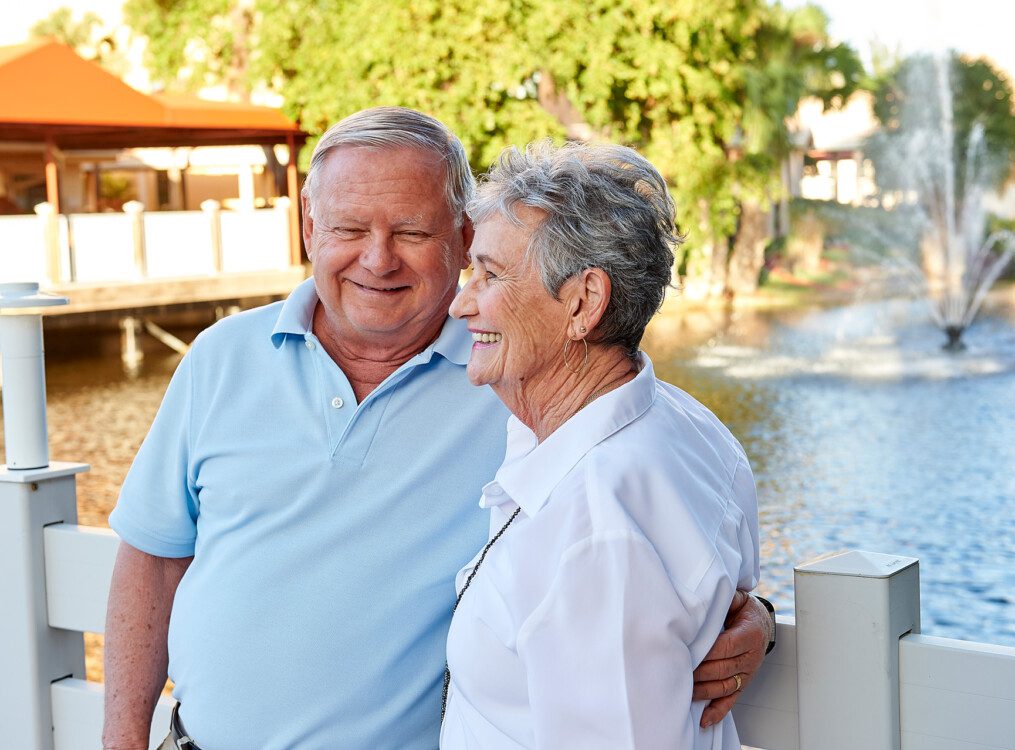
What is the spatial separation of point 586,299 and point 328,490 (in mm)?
634

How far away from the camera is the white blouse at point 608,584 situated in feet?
4.42

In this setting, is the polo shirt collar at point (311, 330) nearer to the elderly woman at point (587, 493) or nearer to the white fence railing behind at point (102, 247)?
the elderly woman at point (587, 493)

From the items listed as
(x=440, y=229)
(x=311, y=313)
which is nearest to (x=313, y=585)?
(x=311, y=313)

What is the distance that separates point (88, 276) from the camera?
49.3 ft

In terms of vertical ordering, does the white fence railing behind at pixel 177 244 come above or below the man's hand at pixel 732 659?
above

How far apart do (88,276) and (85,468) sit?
13.0 meters

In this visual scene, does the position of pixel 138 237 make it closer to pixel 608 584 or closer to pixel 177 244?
pixel 177 244

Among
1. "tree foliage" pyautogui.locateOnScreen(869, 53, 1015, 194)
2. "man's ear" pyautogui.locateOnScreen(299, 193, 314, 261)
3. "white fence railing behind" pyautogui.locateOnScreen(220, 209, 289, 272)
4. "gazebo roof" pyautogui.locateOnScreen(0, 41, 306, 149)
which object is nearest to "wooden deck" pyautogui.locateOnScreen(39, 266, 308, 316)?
"white fence railing behind" pyautogui.locateOnScreen(220, 209, 289, 272)

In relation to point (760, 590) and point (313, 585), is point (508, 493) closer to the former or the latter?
point (313, 585)

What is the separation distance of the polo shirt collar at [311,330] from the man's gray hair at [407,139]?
0.61 feet

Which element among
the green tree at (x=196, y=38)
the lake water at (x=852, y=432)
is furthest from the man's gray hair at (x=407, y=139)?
the green tree at (x=196, y=38)

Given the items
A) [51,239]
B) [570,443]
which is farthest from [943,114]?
[570,443]

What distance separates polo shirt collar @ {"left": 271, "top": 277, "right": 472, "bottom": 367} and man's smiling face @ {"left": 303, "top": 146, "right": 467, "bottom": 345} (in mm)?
46

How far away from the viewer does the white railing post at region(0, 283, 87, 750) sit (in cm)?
259
